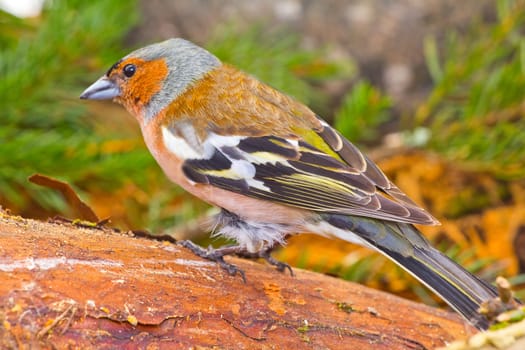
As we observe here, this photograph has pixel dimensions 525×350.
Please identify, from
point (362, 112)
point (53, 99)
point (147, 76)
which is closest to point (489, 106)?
point (362, 112)

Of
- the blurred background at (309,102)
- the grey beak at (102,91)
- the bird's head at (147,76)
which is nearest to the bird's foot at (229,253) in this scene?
the blurred background at (309,102)

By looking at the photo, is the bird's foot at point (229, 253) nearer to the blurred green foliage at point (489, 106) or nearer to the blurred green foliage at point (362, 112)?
the blurred green foliage at point (362, 112)

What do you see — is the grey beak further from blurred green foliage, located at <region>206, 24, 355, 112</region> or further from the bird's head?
blurred green foliage, located at <region>206, 24, 355, 112</region>

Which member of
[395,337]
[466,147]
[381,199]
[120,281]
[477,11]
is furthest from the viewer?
[477,11]

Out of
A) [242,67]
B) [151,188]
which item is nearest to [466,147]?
[242,67]

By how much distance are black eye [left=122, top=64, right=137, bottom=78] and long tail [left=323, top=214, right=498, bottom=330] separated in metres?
1.20

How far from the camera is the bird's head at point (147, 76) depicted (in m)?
3.23

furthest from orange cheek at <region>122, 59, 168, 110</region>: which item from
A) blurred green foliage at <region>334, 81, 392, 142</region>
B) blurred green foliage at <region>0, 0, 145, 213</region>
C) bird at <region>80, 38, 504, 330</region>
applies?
blurred green foliage at <region>334, 81, 392, 142</region>

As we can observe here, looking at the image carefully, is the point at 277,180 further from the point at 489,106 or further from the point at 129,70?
the point at 489,106

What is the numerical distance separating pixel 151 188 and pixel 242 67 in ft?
2.72

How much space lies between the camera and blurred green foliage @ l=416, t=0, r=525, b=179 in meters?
3.64

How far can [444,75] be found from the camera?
A: 3867mm

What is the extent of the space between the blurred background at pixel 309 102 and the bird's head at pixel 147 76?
250 mm

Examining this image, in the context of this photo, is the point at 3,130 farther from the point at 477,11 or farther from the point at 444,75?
the point at 477,11
